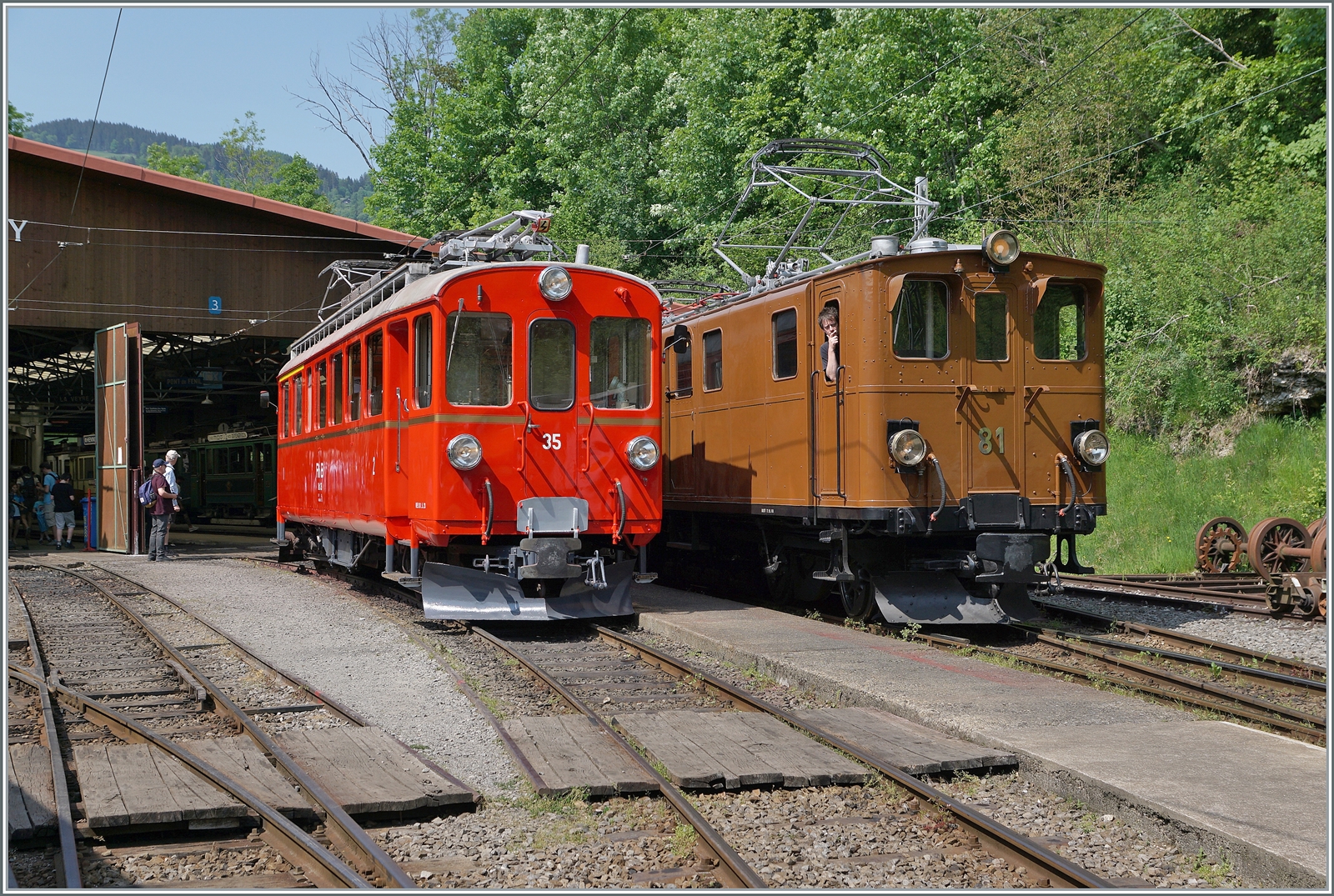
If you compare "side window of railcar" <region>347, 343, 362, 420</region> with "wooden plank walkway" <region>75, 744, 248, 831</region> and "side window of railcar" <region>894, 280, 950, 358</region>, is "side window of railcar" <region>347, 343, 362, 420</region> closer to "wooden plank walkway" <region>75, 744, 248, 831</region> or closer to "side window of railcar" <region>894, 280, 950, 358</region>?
"side window of railcar" <region>894, 280, 950, 358</region>

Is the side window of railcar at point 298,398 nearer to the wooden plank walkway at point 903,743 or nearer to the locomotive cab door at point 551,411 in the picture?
the locomotive cab door at point 551,411

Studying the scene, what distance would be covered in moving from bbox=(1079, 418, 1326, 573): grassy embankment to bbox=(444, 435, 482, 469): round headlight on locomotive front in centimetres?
1131

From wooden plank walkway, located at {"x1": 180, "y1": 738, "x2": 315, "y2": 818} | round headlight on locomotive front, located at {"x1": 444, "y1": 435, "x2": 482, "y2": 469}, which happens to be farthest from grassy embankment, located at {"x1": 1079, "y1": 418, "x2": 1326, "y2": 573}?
wooden plank walkway, located at {"x1": 180, "y1": 738, "x2": 315, "y2": 818}

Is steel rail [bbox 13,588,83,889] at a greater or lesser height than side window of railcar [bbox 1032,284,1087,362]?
lesser

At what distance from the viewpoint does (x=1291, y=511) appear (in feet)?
57.6

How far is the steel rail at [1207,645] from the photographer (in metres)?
9.01

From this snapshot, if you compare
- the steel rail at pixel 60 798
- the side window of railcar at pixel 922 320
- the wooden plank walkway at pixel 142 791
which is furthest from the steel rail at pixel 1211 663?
the steel rail at pixel 60 798

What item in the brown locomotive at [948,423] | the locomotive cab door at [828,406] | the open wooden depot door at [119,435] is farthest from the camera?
the open wooden depot door at [119,435]

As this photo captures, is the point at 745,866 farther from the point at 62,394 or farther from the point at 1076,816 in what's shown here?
the point at 62,394

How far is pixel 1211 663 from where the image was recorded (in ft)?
30.0

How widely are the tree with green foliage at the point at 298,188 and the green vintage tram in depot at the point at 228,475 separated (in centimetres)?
3399

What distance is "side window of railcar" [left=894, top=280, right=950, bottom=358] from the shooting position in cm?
1066

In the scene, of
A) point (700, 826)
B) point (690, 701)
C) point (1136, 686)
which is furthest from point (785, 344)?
point (700, 826)

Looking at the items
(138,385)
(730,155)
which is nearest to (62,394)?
(138,385)
